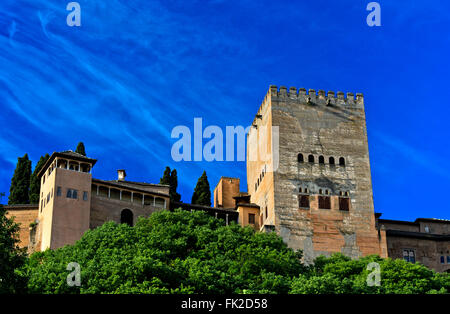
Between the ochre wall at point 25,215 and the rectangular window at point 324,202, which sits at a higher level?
the rectangular window at point 324,202

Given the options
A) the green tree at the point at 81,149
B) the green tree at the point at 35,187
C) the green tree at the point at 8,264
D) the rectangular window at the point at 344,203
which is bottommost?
the green tree at the point at 8,264

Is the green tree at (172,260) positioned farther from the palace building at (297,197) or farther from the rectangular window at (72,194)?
the rectangular window at (72,194)

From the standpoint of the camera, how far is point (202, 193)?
78500mm

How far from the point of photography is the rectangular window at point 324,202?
2581 inches

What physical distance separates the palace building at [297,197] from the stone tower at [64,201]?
0.28 feet

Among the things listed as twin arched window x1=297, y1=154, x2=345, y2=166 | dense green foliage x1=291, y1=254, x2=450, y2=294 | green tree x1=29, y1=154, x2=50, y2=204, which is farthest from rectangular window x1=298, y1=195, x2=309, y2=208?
green tree x1=29, y1=154, x2=50, y2=204

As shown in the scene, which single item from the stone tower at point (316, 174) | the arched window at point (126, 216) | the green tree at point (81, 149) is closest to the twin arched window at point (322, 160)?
the stone tower at point (316, 174)

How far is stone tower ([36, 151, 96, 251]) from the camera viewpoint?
196ft

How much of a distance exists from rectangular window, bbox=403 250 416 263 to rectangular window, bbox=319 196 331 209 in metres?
8.83

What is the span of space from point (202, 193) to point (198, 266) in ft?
106

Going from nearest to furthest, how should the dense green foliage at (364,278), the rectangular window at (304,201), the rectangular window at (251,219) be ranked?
the dense green foliage at (364,278), the rectangular window at (304,201), the rectangular window at (251,219)

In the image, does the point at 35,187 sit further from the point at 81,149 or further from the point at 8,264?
the point at 8,264

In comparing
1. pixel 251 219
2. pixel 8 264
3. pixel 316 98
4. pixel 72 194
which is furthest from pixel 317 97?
pixel 8 264

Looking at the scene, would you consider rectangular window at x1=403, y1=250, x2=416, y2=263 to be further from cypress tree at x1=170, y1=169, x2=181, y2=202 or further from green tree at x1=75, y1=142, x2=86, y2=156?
green tree at x1=75, y1=142, x2=86, y2=156
